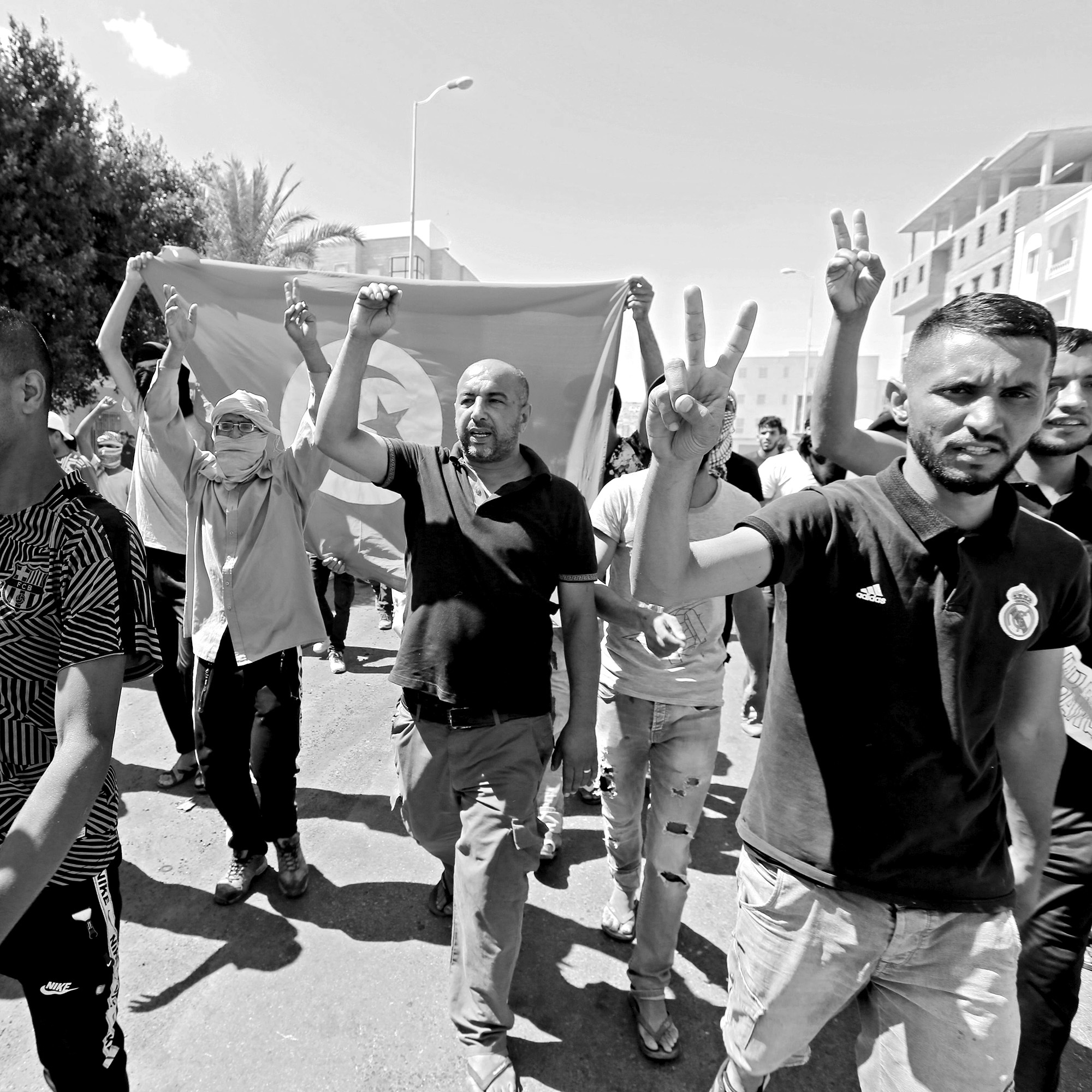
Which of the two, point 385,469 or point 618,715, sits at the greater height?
point 385,469

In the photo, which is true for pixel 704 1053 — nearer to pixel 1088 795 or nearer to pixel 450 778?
pixel 450 778

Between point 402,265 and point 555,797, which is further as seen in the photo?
point 402,265

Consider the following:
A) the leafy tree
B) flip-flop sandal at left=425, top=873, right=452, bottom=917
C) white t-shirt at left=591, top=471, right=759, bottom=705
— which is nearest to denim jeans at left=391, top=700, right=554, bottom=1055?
white t-shirt at left=591, top=471, right=759, bottom=705

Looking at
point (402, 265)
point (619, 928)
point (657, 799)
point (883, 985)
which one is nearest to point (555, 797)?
point (619, 928)

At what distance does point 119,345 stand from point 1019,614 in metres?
3.82

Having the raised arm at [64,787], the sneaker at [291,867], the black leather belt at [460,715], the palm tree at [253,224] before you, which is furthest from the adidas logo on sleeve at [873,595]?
the palm tree at [253,224]

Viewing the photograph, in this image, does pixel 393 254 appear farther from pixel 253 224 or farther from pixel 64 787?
pixel 64 787

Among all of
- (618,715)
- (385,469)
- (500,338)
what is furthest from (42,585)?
(500,338)

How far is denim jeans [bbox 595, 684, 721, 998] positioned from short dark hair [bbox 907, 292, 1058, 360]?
1464 millimetres

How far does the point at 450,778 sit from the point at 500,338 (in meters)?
2.81

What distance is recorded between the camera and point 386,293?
2.26 meters

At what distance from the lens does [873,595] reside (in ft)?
4.86

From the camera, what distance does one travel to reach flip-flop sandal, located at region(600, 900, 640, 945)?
109 inches

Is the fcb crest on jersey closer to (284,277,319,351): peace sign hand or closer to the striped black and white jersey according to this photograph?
the striped black and white jersey
